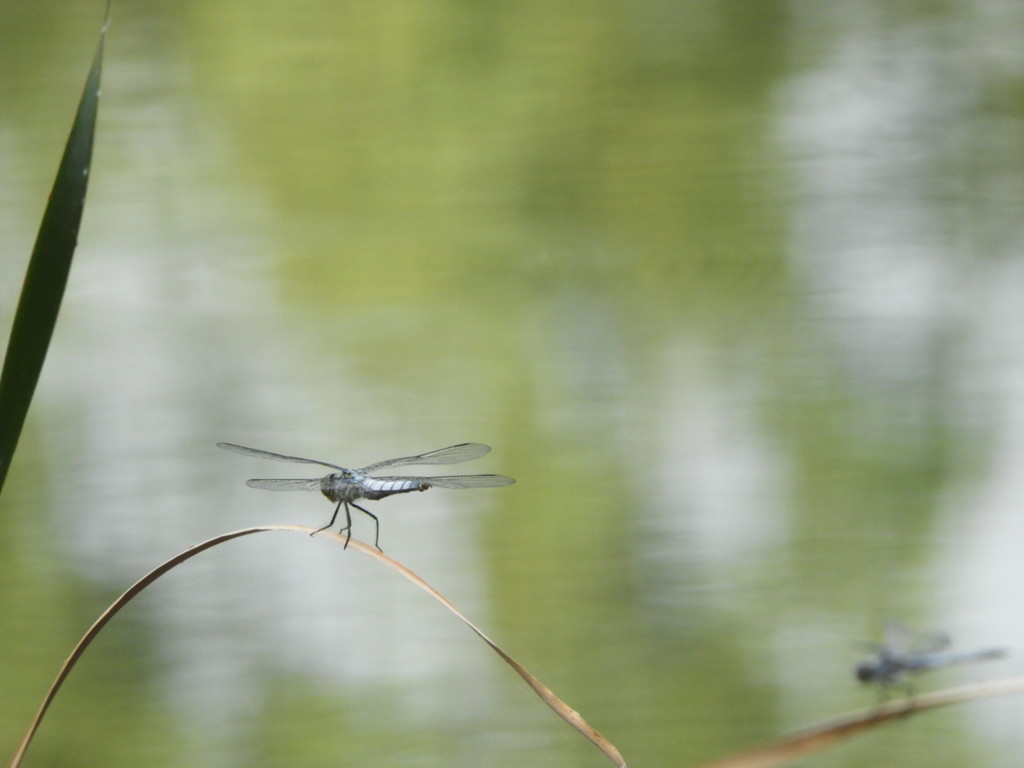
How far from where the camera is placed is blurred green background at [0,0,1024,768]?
1.30 m

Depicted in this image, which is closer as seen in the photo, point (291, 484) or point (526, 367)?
point (291, 484)

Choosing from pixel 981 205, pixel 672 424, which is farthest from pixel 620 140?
pixel 981 205

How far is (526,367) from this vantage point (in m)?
1.37

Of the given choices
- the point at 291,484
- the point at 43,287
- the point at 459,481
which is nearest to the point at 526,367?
the point at 459,481

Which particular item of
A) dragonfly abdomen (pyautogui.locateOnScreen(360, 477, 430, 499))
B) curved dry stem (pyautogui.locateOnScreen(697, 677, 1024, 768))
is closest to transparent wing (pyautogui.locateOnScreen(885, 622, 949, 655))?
curved dry stem (pyautogui.locateOnScreen(697, 677, 1024, 768))

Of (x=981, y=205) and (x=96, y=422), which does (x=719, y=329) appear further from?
(x=96, y=422)

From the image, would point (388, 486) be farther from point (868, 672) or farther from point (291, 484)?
point (868, 672)

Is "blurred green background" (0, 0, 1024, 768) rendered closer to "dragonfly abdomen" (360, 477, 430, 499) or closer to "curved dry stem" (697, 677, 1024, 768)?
"dragonfly abdomen" (360, 477, 430, 499)

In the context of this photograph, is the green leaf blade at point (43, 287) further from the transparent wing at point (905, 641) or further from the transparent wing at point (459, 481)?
the transparent wing at point (905, 641)

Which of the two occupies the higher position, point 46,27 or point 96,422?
point 46,27

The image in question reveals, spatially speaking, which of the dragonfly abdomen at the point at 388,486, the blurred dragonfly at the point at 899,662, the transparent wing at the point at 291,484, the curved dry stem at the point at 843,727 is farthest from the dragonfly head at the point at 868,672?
the transparent wing at the point at 291,484

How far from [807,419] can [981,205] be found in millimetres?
A: 426

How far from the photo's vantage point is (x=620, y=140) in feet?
4.42

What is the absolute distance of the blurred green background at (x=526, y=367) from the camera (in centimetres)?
130
